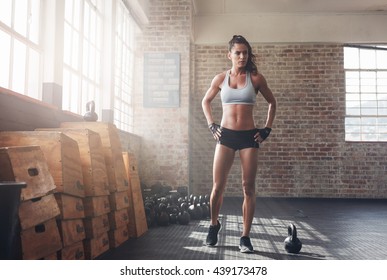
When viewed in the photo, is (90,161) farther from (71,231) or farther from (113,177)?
(71,231)

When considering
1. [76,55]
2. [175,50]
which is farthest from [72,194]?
[175,50]

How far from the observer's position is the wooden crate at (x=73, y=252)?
2.26 m

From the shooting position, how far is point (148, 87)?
6.96m

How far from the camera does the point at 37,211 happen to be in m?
1.96

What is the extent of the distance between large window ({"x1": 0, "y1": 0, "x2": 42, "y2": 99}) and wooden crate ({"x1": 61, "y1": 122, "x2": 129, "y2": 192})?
0.51 m

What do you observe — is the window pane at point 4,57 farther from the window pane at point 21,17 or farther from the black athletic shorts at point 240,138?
the black athletic shorts at point 240,138

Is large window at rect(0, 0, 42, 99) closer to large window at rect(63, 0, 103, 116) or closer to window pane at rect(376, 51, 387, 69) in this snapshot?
large window at rect(63, 0, 103, 116)

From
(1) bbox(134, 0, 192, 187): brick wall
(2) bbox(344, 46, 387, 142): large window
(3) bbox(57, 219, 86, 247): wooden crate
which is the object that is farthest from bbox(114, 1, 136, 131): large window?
(2) bbox(344, 46, 387, 142): large window

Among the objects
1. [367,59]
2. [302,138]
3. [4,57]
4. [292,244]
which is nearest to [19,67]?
[4,57]

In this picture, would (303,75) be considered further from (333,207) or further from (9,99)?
(9,99)

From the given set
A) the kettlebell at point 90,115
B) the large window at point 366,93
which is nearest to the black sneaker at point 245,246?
the kettlebell at point 90,115

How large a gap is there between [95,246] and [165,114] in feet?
14.6
